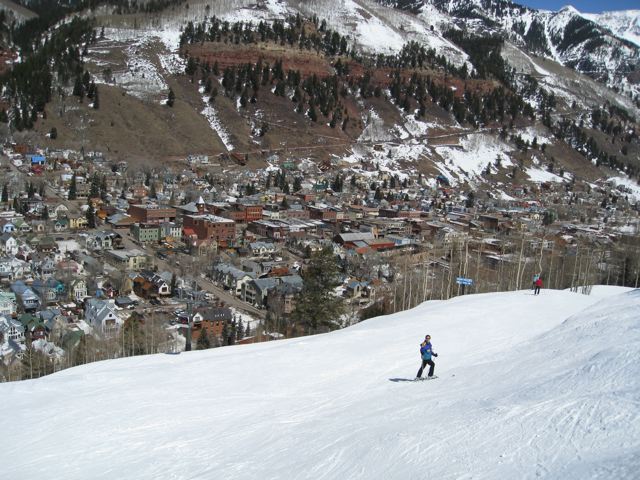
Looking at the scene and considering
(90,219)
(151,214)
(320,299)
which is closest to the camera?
(320,299)

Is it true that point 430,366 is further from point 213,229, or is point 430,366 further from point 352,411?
point 213,229

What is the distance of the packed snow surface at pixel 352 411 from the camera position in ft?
17.5

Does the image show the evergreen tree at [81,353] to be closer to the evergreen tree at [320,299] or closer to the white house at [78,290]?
the evergreen tree at [320,299]

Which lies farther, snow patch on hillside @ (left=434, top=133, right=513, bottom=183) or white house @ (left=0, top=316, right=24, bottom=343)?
snow patch on hillside @ (left=434, top=133, right=513, bottom=183)

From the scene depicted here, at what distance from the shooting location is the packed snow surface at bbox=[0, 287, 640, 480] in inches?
210

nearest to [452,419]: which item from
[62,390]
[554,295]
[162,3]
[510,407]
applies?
[510,407]

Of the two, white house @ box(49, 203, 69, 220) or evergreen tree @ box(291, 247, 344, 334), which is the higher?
evergreen tree @ box(291, 247, 344, 334)

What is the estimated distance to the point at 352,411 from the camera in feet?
25.4

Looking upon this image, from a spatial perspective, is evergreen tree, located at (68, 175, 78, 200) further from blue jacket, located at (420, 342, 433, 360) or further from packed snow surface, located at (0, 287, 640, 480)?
blue jacket, located at (420, 342, 433, 360)

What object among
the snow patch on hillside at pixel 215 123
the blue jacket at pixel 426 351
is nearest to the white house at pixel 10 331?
the blue jacket at pixel 426 351

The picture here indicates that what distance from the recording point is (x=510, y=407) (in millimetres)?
6344

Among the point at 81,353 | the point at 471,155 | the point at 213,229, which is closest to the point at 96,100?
the point at 213,229

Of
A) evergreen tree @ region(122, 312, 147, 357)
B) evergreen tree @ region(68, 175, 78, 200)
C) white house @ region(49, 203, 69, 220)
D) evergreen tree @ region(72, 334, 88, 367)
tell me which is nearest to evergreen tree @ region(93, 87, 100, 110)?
evergreen tree @ region(68, 175, 78, 200)

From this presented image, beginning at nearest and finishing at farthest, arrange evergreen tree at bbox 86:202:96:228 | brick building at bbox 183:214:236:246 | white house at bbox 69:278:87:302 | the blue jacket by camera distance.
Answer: the blue jacket
white house at bbox 69:278:87:302
brick building at bbox 183:214:236:246
evergreen tree at bbox 86:202:96:228
